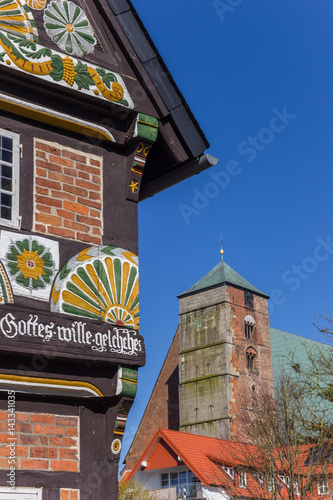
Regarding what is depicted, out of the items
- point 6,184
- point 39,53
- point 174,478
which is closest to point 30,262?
point 6,184

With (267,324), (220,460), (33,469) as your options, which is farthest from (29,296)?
(267,324)

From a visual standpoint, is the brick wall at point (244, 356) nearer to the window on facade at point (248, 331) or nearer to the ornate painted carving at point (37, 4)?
the window on facade at point (248, 331)

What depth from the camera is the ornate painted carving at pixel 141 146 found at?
786 cm

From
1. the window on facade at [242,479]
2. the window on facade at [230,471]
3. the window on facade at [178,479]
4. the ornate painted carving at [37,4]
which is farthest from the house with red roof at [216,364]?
the ornate painted carving at [37,4]

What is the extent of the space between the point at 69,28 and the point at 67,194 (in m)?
1.75

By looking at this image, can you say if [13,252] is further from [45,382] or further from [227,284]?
[227,284]

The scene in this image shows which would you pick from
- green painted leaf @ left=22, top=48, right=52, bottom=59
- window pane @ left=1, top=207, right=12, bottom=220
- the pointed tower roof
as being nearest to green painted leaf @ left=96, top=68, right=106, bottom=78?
green painted leaf @ left=22, top=48, right=52, bottom=59

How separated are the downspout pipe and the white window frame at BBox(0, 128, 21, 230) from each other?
2.12 meters

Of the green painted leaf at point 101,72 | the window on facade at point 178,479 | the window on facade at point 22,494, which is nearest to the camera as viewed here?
the window on facade at point 22,494

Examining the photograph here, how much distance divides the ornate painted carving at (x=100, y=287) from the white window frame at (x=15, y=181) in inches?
23.5

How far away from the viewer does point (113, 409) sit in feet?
22.6

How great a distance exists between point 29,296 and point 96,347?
72 cm

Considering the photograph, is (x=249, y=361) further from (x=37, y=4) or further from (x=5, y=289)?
(x=5, y=289)

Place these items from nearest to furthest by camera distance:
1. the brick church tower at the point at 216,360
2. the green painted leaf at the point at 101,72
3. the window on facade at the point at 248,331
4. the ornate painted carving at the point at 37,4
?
the ornate painted carving at the point at 37,4 < the green painted leaf at the point at 101,72 < the brick church tower at the point at 216,360 < the window on facade at the point at 248,331
